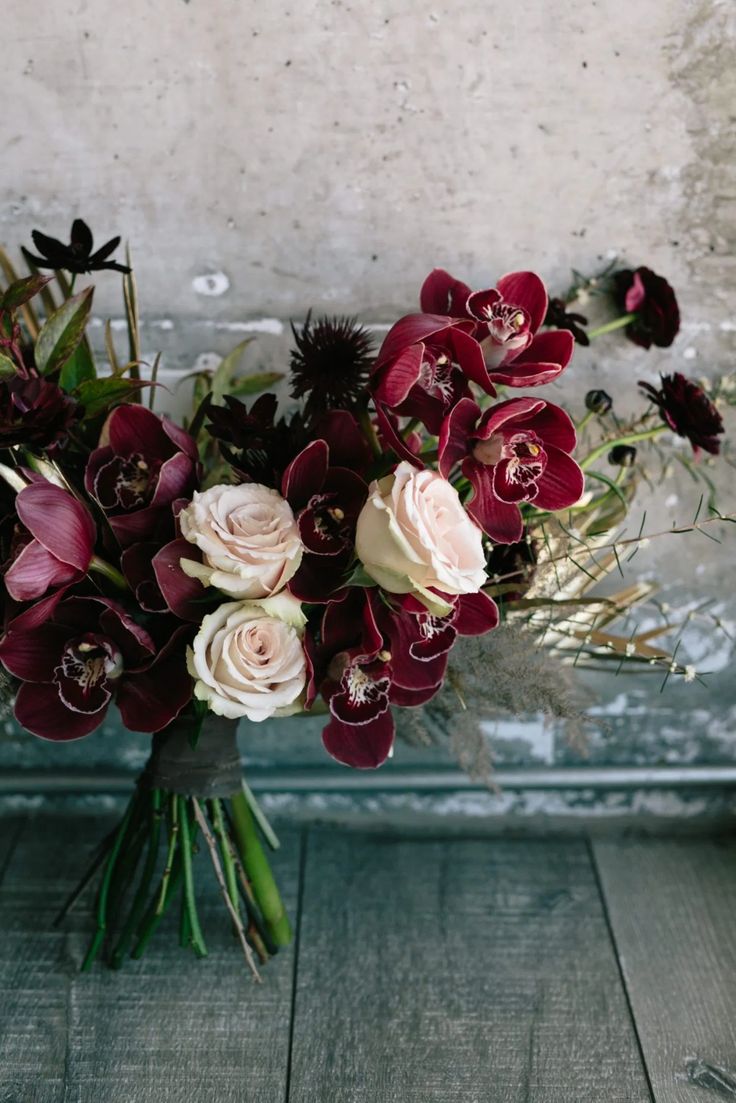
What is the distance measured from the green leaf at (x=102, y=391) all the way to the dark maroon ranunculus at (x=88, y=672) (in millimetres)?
173

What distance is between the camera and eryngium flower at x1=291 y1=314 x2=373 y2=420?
33.9 inches

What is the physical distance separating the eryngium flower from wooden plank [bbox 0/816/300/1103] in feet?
2.11

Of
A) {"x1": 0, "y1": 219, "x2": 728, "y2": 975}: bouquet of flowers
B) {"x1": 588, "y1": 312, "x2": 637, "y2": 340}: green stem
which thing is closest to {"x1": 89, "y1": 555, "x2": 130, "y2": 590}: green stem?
{"x1": 0, "y1": 219, "x2": 728, "y2": 975}: bouquet of flowers

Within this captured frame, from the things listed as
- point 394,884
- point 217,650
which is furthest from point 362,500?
point 394,884

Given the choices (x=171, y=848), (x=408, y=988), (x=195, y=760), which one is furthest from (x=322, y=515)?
(x=408, y=988)

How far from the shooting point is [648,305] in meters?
1.08

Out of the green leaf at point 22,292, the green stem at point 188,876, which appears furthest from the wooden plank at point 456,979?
the green leaf at point 22,292

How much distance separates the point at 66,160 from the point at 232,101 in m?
0.19

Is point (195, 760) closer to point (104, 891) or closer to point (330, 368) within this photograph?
point (104, 891)

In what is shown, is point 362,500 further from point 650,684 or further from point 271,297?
point 650,684

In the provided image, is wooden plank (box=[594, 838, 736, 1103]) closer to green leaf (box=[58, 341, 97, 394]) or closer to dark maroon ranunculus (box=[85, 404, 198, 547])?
dark maroon ranunculus (box=[85, 404, 198, 547])

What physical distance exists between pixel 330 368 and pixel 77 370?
254mm

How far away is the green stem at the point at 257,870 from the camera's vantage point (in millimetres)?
1048

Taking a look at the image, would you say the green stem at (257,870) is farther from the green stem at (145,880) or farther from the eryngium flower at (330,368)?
the eryngium flower at (330,368)
